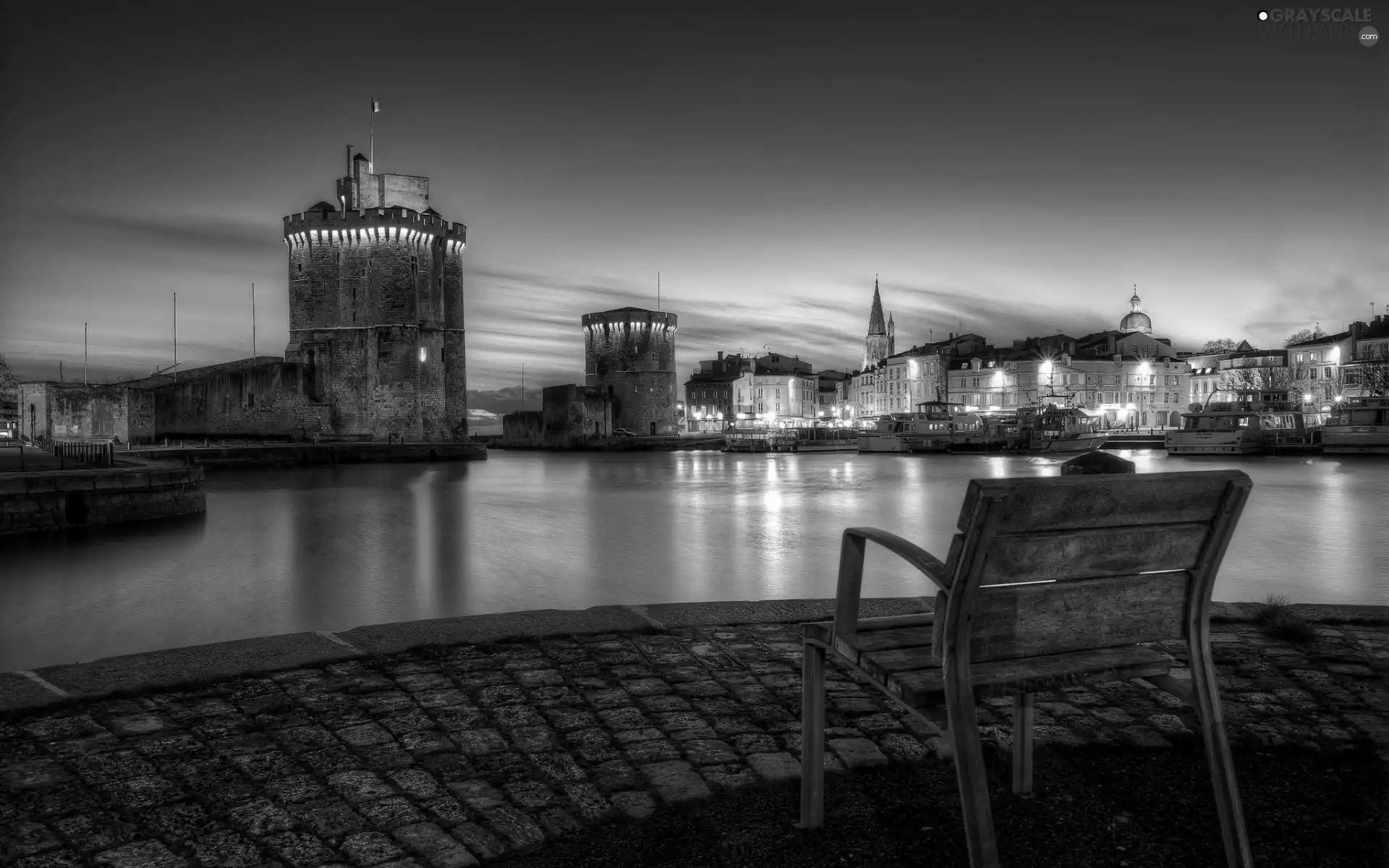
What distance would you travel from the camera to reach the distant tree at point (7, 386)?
39572mm

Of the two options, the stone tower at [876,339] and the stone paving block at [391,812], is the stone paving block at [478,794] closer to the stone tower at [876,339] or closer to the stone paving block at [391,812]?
the stone paving block at [391,812]

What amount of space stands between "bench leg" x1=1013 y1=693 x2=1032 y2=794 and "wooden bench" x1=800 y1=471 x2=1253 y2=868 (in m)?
0.44

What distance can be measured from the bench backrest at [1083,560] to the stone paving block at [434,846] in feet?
4.35

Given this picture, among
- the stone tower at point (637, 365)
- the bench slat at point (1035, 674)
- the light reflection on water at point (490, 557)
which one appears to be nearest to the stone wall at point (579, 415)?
the stone tower at point (637, 365)

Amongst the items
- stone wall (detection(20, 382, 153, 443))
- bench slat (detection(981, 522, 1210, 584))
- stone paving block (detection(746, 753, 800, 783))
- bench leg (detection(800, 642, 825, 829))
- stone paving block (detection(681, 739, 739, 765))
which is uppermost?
stone wall (detection(20, 382, 153, 443))

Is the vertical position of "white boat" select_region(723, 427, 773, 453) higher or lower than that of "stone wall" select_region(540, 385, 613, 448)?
lower

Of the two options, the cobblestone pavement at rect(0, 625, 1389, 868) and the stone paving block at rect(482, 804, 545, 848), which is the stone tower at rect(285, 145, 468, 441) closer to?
the cobblestone pavement at rect(0, 625, 1389, 868)

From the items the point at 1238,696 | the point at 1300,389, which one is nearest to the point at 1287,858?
the point at 1238,696

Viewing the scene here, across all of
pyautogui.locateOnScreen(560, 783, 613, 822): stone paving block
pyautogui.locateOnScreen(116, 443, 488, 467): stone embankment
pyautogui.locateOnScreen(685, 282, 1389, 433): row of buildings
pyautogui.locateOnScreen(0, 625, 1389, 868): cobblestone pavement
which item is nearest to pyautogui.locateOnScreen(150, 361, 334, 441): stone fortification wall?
pyautogui.locateOnScreen(116, 443, 488, 467): stone embankment

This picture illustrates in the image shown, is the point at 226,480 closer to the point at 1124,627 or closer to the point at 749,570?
the point at 749,570

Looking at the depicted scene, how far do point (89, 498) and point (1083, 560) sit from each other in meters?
14.7

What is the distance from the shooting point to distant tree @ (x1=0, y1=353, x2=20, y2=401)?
39.6m

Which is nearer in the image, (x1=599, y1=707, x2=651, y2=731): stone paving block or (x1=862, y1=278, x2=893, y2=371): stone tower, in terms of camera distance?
(x1=599, y1=707, x2=651, y2=731): stone paving block

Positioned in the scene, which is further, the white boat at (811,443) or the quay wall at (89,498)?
the white boat at (811,443)
